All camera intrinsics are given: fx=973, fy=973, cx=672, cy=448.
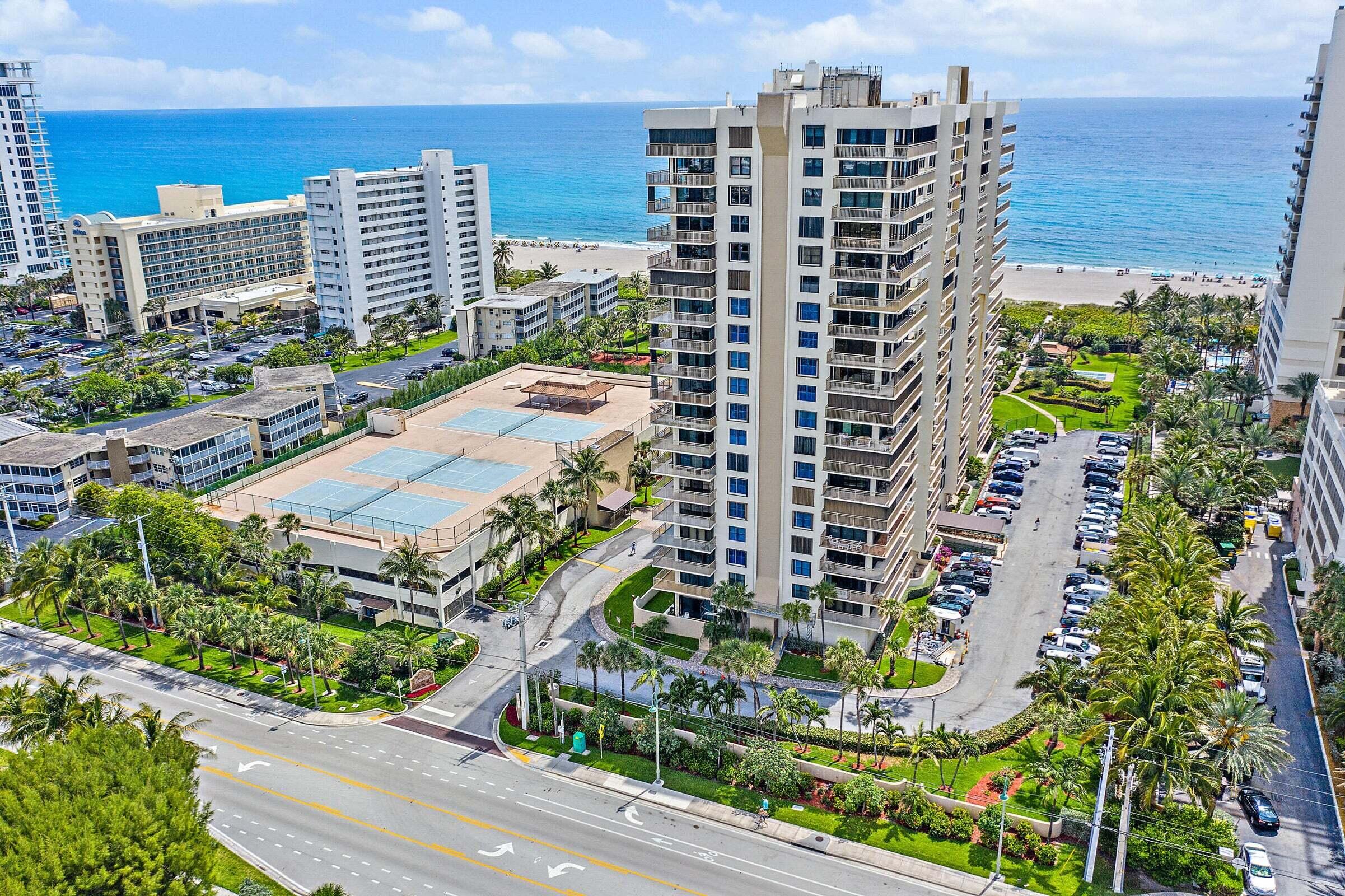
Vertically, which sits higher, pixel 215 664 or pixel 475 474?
pixel 475 474

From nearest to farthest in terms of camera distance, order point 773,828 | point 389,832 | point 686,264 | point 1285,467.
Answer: point 773,828, point 389,832, point 686,264, point 1285,467

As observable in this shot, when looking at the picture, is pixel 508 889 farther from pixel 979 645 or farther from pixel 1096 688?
pixel 979 645

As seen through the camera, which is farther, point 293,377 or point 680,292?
point 293,377

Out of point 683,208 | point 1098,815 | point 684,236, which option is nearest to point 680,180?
point 683,208

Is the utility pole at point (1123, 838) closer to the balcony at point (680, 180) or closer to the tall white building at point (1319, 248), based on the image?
the balcony at point (680, 180)

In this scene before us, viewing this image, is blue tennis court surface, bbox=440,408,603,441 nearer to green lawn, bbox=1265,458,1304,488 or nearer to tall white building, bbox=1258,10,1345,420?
green lawn, bbox=1265,458,1304,488

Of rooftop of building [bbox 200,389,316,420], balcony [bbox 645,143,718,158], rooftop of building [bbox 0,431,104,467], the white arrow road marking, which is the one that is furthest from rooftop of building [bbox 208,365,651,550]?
balcony [bbox 645,143,718,158]

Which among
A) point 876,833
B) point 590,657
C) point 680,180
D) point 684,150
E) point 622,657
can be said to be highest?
point 684,150

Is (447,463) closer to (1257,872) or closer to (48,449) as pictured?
(48,449)

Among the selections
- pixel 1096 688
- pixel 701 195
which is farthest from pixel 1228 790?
pixel 701 195

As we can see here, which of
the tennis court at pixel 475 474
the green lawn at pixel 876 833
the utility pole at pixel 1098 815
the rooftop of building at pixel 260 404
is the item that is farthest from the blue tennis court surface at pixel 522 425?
the utility pole at pixel 1098 815
